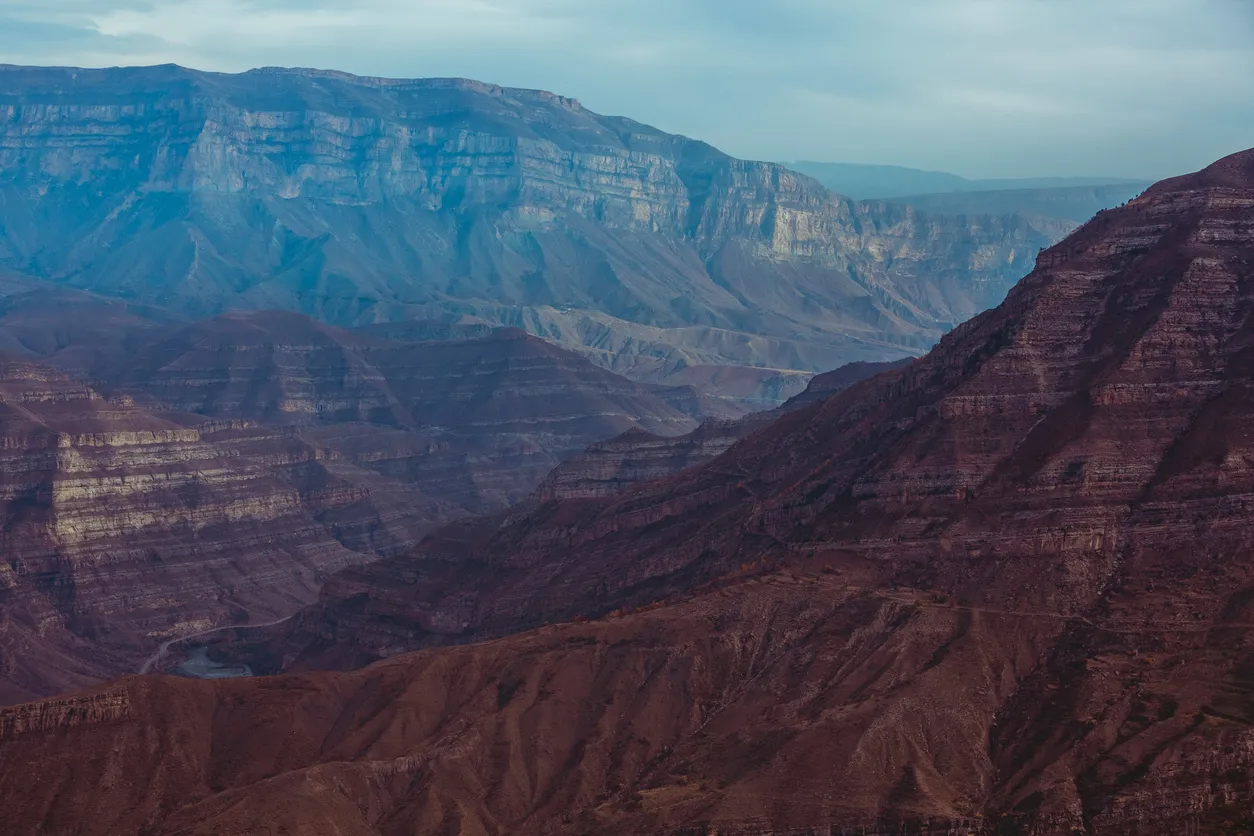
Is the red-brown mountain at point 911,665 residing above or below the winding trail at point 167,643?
above

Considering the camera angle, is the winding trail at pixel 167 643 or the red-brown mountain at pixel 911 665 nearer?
the red-brown mountain at pixel 911 665

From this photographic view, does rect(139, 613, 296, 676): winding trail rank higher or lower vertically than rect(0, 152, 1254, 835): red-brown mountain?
lower

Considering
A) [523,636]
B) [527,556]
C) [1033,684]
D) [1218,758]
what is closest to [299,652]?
[527,556]

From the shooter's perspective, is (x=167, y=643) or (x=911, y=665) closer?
(x=911, y=665)

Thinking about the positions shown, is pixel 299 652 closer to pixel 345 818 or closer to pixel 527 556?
pixel 527 556

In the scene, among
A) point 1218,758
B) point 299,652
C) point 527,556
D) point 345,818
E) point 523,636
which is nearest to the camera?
point 1218,758

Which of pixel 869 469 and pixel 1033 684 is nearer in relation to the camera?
pixel 1033 684

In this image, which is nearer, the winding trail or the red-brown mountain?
the red-brown mountain

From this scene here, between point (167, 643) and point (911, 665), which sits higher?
point (911, 665)
